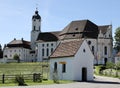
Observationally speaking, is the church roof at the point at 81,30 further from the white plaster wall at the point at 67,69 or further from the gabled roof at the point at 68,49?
the white plaster wall at the point at 67,69

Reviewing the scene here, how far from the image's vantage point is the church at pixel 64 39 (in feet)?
345

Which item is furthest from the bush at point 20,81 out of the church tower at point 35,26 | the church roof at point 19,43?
the church roof at point 19,43

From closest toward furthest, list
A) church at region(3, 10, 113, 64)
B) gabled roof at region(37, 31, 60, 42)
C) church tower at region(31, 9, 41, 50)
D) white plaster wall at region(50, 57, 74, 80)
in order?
white plaster wall at region(50, 57, 74, 80) → church at region(3, 10, 113, 64) → gabled roof at region(37, 31, 60, 42) → church tower at region(31, 9, 41, 50)

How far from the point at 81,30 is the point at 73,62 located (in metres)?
61.5

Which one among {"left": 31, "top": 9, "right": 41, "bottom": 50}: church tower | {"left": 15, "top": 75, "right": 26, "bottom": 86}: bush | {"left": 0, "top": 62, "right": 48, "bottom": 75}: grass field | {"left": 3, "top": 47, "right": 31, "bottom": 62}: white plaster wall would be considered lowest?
{"left": 15, "top": 75, "right": 26, "bottom": 86}: bush

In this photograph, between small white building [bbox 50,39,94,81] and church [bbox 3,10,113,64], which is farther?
church [bbox 3,10,113,64]

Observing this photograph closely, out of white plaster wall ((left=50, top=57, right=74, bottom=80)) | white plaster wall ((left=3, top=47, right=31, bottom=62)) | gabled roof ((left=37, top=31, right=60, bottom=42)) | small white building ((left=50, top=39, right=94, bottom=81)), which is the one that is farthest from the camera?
white plaster wall ((left=3, top=47, right=31, bottom=62))

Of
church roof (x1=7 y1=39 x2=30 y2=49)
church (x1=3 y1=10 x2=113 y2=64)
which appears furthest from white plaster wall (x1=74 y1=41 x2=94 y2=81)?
church roof (x1=7 y1=39 x2=30 y2=49)

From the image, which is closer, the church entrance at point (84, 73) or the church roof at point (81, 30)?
the church entrance at point (84, 73)

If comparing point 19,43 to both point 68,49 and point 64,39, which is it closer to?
point 64,39

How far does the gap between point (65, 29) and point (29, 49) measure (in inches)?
1221

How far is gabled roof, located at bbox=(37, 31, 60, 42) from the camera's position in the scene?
119137 millimetres

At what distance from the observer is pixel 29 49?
456 feet

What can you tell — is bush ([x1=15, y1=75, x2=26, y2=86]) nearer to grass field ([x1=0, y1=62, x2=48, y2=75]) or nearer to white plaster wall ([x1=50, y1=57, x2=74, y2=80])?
white plaster wall ([x1=50, y1=57, x2=74, y2=80])
